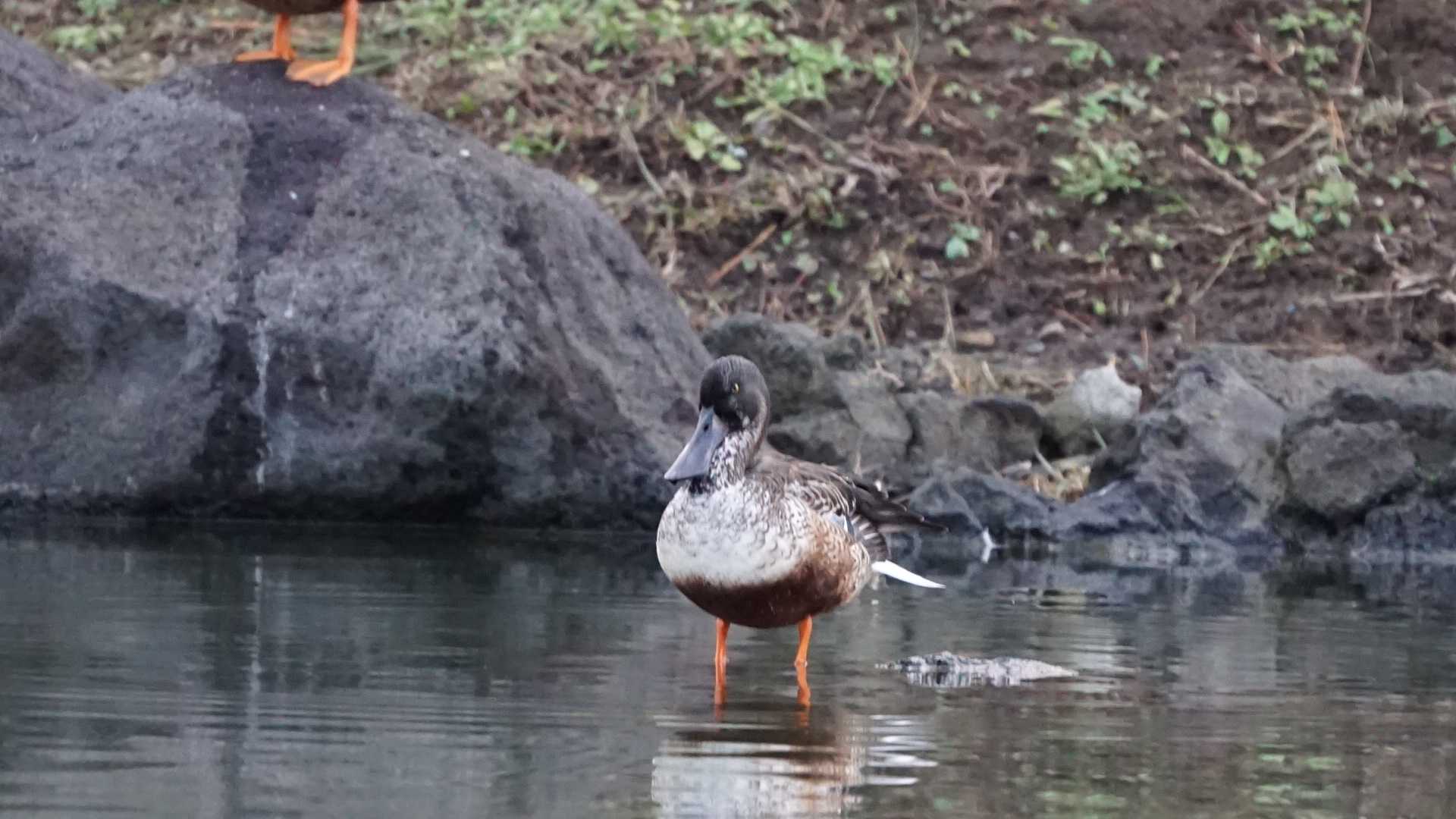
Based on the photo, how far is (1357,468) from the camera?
33.7ft

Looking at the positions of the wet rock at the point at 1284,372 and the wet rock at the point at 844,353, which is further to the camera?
the wet rock at the point at 844,353

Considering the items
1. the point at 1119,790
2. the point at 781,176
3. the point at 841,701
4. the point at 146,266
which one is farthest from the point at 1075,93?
the point at 1119,790

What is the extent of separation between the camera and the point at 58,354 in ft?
32.2

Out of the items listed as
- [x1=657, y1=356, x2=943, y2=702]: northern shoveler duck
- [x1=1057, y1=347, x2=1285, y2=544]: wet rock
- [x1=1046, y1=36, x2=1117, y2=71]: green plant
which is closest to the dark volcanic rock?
[x1=1057, y1=347, x2=1285, y2=544]: wet rock

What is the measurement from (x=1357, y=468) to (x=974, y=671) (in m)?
4.26

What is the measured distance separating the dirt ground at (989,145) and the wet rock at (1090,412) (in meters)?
0.73

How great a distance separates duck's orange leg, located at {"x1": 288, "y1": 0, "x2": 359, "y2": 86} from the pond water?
2.42 m

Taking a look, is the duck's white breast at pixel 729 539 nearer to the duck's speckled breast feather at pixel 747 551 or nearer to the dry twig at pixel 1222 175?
the duck's speckled breast feather at pixel 747 551

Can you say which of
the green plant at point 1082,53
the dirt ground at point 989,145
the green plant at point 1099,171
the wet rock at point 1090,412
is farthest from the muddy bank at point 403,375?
the green plant at point 1082,53

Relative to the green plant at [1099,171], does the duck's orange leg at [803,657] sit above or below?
above

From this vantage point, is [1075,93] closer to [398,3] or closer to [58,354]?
[398,3]

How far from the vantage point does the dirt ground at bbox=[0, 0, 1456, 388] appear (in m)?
13.5

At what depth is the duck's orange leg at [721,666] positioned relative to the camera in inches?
251

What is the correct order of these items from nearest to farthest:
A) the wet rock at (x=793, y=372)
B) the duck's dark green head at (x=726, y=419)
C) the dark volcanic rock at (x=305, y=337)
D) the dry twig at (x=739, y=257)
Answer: the duck's dark green head at (x=726, y=419)
the dark volcanic rock at (x=305, y=337)
the wet rock at (x=793, y=372)
the dry twig at (x=739, y=257)
